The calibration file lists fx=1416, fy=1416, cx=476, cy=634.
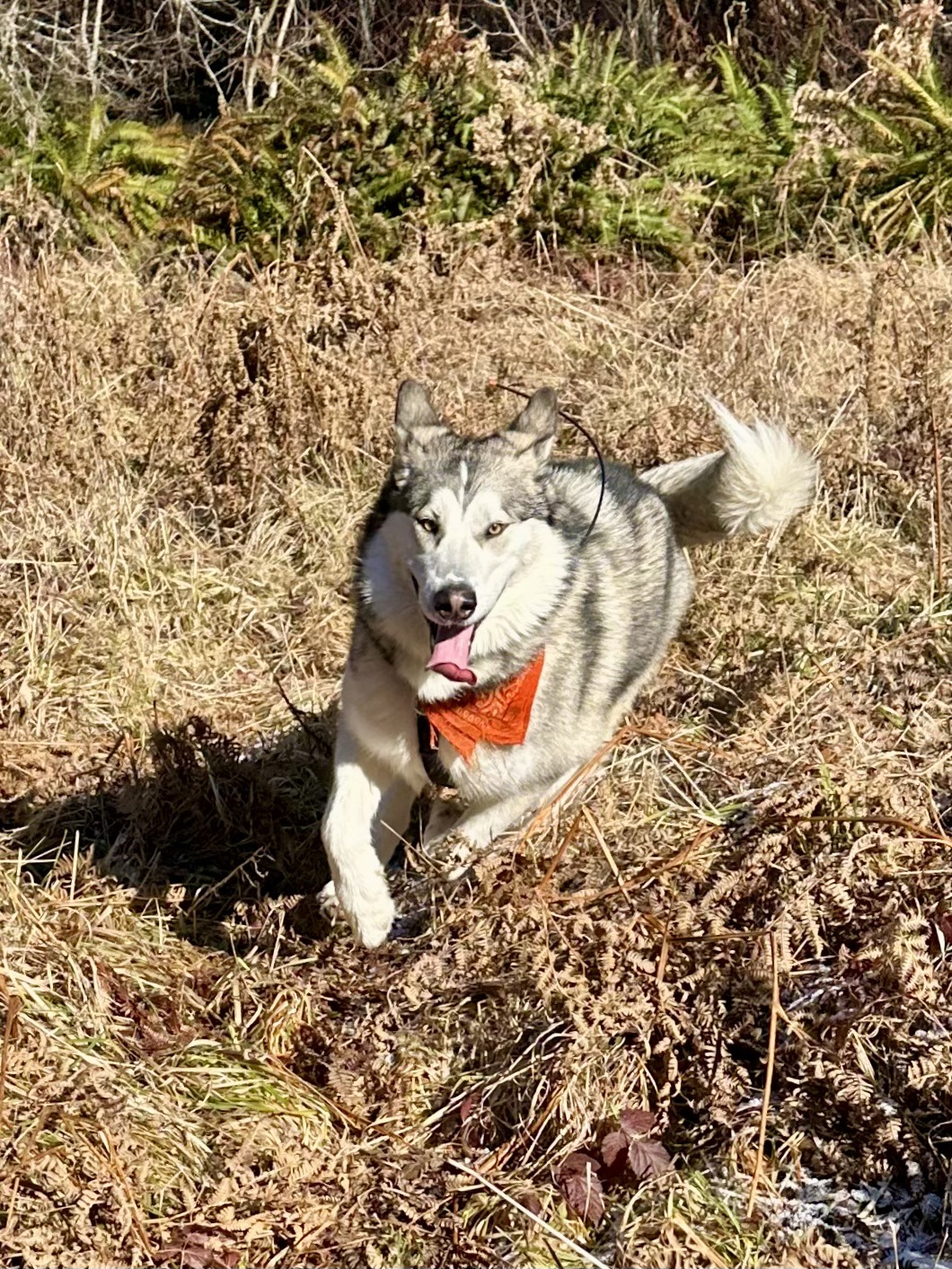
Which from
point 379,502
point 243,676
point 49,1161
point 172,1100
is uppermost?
point 379,502

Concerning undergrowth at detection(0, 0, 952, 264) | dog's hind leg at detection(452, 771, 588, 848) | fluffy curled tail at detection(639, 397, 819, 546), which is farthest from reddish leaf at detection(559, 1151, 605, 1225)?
undergrowth at detection(0, 0, 952, 264)

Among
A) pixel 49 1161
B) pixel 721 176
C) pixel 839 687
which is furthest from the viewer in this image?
pixel 721 176

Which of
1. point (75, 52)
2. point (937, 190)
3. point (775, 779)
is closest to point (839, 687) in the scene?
point (775, 779)

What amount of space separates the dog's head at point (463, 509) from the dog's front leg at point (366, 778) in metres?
0.22

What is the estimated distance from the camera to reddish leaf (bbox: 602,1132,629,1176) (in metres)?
3.41

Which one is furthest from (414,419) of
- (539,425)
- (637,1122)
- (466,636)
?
(637,1122)

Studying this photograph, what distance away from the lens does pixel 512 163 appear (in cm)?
880

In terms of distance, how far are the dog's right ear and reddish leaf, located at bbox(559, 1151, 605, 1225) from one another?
200cm

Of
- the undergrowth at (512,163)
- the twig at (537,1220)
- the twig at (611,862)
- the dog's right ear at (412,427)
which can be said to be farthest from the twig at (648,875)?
the undergrowth at (512,163)

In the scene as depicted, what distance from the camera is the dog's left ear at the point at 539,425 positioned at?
14.6 feet

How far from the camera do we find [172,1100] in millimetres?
3439

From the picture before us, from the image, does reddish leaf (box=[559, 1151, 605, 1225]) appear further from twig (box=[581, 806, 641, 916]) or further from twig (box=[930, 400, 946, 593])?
twig (box=[930, 400, 946, 593])

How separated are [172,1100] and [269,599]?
283cm

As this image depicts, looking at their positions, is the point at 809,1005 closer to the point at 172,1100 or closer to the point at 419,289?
the point at 172,1100
